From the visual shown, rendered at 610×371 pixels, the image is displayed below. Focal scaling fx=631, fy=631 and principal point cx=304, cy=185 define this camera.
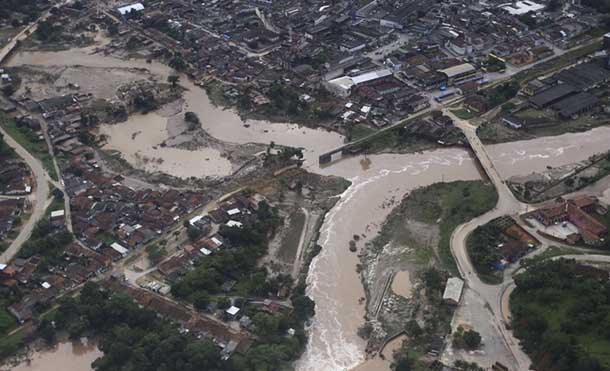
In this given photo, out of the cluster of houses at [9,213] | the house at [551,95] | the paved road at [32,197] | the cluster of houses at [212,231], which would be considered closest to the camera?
the cluster of houses at [212,231]

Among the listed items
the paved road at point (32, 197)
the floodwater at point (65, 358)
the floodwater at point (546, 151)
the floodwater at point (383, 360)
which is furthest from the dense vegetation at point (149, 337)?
the floodwater at point (546, 151)

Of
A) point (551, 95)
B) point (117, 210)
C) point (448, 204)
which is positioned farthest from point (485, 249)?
point (117, 210)

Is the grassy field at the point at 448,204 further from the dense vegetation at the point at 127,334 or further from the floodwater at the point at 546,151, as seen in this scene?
the dense vegetation at the point at 127,334

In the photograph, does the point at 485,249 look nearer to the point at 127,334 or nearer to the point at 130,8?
the point at 127,334

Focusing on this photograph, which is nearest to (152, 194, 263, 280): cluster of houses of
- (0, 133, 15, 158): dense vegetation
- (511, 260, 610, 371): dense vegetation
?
(511, 260, 610, 371): dense vegetation

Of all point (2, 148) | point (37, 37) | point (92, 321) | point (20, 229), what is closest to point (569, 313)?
point (92, 321)

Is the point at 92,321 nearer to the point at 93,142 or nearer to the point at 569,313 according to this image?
the point at 93,142
